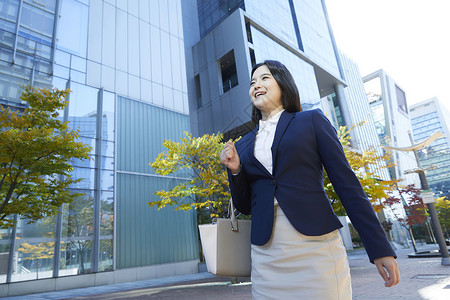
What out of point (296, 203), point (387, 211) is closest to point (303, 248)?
point (296, 203)

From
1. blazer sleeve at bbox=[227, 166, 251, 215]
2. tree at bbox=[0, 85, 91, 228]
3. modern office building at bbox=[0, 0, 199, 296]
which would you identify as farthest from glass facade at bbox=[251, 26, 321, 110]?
blazer sleeve at bbox=[227, 166, 251, 215]

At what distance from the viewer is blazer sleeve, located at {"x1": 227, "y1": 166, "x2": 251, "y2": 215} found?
1.64 metres

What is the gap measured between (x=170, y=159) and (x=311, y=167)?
10218 millimetres

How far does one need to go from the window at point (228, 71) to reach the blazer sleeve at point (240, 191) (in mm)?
22752

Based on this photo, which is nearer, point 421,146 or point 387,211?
point 421,146

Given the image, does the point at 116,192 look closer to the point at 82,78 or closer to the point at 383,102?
the point at 82,78

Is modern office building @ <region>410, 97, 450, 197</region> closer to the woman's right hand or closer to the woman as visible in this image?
the woman

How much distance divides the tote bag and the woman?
0.16m

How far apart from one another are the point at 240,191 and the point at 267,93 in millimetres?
606

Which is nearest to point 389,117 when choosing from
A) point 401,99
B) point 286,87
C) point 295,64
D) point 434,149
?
point 401,99

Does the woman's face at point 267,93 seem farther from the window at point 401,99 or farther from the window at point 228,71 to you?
the window at point 401,99

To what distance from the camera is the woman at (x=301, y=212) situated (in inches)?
49.0

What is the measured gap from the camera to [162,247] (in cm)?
1517

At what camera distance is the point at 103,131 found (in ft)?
47.8
